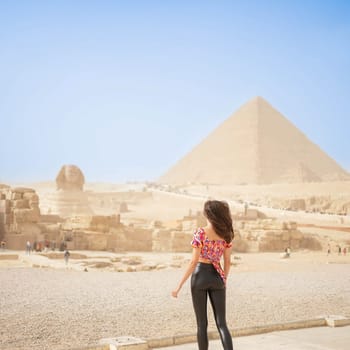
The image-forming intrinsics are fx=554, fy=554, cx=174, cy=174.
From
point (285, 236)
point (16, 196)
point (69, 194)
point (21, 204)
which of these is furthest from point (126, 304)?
point (69, 194)

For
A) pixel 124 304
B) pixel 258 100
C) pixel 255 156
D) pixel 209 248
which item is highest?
pixel 258 100

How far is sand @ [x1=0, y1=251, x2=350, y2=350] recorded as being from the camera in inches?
206

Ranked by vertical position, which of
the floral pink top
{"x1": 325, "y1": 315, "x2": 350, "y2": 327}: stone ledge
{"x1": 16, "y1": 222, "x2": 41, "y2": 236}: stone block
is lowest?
{"x1": 325, "y1": 315, "x2": 350, "y2": 327}: stone ledge

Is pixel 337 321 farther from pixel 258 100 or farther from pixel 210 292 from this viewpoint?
pixel 258 100

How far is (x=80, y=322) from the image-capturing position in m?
5.59

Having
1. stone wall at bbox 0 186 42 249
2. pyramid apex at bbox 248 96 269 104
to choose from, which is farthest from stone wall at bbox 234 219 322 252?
pyramid apex at bbox 248 96 269 104

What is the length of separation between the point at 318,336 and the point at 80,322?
2.33 m

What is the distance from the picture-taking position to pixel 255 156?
10044cm

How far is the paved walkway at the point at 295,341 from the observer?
4375 millimetres

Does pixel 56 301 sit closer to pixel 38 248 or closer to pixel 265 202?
pixel 38 248

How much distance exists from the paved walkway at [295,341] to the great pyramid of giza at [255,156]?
86.5 m

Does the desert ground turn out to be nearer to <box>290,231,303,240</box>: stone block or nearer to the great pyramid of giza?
<box>290,231,303,240</box>: stone block

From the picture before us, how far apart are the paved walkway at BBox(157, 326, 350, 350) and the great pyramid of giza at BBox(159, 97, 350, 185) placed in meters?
86.5

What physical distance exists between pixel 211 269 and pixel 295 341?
141cm
